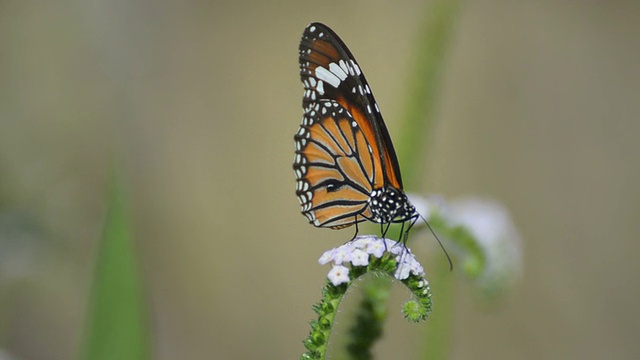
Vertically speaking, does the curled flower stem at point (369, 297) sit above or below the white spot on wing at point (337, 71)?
below

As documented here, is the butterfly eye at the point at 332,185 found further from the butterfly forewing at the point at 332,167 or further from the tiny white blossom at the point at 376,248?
the tiny white blossom at the point at 376,248

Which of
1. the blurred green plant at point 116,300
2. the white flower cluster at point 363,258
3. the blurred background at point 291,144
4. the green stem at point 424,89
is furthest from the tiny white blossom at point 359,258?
the blurred background at point 291,144

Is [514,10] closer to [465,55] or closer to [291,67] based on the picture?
[465,55]

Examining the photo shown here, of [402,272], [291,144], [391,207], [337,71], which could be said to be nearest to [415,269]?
[402,272]

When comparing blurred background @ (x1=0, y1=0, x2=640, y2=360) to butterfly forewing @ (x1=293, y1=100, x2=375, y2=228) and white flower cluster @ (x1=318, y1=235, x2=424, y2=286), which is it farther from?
white flower cluster @ (x1=318, y1=235, x2=424, y2=286)

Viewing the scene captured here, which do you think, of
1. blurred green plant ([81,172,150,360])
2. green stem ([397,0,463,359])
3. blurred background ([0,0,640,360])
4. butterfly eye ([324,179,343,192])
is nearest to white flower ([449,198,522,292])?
green stem ([397,0,463,359])

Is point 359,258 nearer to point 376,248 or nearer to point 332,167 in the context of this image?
point 376,248

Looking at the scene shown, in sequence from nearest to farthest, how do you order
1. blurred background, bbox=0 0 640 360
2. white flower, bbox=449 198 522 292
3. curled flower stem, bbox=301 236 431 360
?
curled flower stem, bbox=301 236 431 360 → white flower, bbox=449 198 522 292 → blurred background, bbox=0 0 640 360
